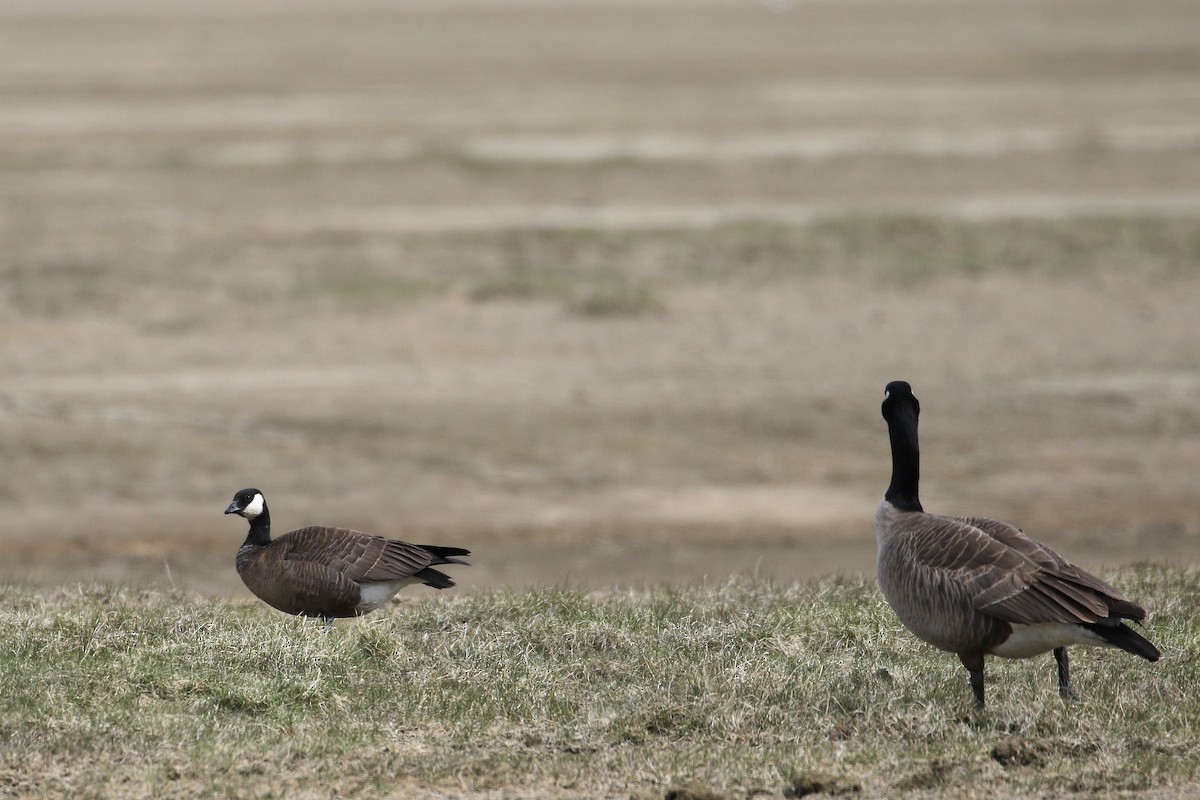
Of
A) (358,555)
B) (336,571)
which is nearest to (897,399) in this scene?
(358,555)

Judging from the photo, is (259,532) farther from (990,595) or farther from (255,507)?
(990,595)

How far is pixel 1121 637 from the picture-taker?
575cm

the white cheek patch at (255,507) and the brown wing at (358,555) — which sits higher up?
the white cheek patch at (255,507)

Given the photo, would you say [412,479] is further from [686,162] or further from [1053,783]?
[686,162]

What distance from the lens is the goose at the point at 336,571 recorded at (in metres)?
7.27

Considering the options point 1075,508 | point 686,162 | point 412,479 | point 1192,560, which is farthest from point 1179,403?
point 686,162

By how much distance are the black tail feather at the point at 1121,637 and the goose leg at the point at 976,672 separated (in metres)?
0.54

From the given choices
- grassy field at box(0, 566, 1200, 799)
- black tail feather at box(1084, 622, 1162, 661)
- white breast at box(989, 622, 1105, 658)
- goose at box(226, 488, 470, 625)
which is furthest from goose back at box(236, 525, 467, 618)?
black tail feather at box(1084, 622, 1162, 661)

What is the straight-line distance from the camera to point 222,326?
1612cm

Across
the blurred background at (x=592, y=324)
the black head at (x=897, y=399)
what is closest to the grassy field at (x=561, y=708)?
the black head at (x=897, y=399)

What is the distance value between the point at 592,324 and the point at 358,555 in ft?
29.8

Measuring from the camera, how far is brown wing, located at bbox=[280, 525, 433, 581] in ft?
23.8

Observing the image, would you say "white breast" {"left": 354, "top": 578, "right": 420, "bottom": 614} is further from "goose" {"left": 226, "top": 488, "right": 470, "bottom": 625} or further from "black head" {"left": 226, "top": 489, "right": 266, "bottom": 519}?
"black head" {"left": 226, "top": 489, "right": 266, "bottom": 519}

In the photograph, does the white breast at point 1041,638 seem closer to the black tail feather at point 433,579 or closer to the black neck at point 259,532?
the black tail feather at point 433,579
